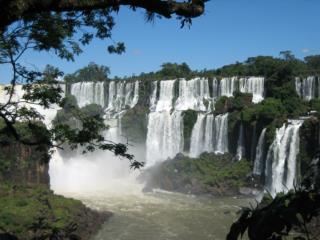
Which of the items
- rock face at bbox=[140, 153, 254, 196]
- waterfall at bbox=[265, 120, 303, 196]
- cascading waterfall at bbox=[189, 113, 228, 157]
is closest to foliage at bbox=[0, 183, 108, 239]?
rock face at bbox=[140, 153, 254, 196]

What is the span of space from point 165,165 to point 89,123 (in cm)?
2669

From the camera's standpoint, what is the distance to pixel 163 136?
40.0 metres

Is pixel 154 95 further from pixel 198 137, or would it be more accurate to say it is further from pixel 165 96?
pixel 198 137

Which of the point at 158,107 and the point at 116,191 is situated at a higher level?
the point at 158,107

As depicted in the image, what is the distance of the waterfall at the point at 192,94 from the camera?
1722 inches

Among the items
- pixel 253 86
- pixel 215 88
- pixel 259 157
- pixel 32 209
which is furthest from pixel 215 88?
pixel 32 209

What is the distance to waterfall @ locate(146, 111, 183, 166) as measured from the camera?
1551 inches

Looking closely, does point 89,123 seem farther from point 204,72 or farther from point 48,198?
point 204,72

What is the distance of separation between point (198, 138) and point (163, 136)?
3.33 meters

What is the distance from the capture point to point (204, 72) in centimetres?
5075

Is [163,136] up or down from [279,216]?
down

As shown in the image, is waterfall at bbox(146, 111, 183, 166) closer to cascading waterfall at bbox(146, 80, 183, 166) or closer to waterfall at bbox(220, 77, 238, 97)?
cascading waterfall at bbox(146, 80, 183, 166)

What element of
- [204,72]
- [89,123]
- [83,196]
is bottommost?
[83,196]

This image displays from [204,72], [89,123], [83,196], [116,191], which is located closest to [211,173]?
[116,191]
